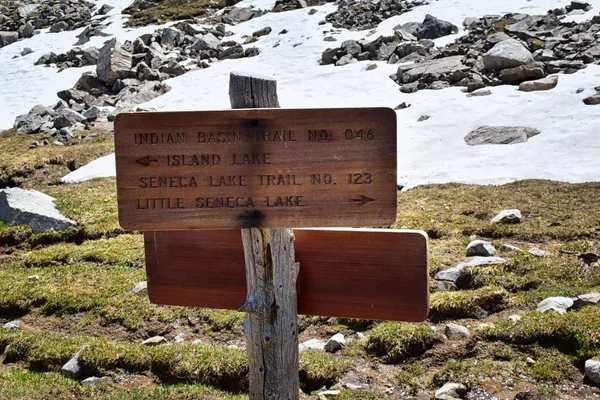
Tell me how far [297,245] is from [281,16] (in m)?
42.2

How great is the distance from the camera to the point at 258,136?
3.67 meters

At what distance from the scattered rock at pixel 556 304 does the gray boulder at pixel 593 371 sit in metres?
1.40

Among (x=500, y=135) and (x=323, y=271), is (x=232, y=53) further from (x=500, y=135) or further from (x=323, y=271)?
(x=323, y=271)

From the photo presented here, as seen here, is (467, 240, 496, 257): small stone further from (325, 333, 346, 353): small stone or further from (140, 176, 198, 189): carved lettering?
(140, 176, 198, 189): carved lettering

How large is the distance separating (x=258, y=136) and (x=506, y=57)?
25.6 m

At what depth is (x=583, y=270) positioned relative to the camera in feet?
32.0

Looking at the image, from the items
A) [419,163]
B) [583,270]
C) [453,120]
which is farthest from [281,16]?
[583,270]

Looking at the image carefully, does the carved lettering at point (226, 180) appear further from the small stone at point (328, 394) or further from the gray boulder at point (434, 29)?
the gray boulder at point (434, 29)

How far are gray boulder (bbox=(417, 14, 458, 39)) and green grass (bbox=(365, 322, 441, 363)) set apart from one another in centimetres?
2926

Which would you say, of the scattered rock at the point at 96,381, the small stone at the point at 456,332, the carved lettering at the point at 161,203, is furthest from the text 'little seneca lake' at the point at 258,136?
the small stone at the point at 456,332

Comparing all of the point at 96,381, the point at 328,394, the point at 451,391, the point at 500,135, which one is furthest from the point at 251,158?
the point at 500,135

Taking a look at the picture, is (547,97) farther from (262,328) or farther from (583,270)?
(262,328)

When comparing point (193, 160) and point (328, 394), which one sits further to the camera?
point (328, 394)

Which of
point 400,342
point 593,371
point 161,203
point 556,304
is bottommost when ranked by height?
point 400,342
